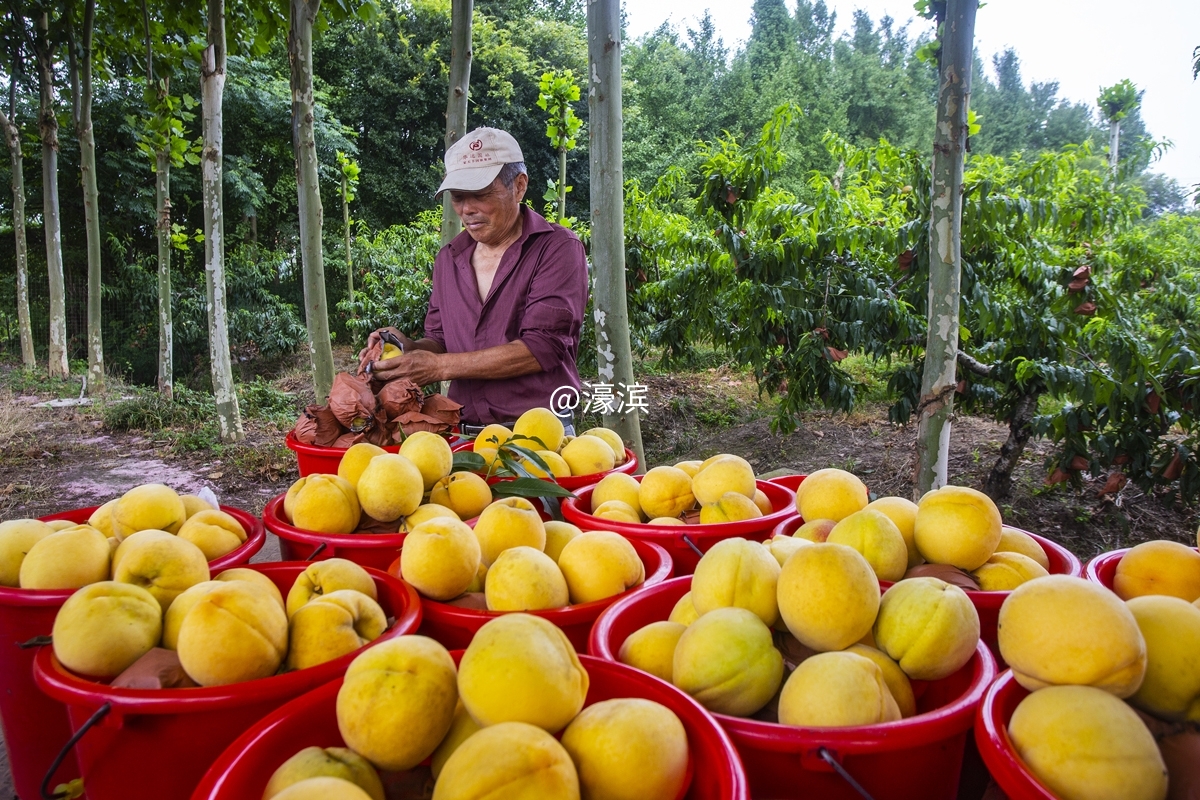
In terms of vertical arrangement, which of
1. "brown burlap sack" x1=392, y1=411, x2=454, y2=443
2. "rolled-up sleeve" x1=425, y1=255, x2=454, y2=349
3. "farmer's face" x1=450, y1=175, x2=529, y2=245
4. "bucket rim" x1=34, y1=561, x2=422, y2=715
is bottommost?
"bucket rim" x1=34, y1=561, x2=422, y2=715

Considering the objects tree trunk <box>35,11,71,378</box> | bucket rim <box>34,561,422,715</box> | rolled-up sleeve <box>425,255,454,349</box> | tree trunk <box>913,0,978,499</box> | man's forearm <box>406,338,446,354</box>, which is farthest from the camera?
tree trunk <box>35,11,71,378</box>

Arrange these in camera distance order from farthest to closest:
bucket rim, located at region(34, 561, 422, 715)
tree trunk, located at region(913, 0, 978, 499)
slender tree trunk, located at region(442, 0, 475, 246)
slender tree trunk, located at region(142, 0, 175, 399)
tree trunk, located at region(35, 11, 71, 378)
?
tree trunk, located at region(35, 11, 71, 378), slender tree trunk, located at region(142, 0, 175, 399), slender tree trunk, located at region(442, 0, 475, 246), tree trunk, located at region(913, 0, 978, 499), bucket rim, located at region(34, 561, 422, 715)

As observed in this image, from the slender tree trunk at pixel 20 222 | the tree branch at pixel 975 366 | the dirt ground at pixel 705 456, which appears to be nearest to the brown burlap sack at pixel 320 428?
the tree branch at pixel 975 366

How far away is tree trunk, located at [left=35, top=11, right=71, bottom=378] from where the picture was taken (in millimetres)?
9820

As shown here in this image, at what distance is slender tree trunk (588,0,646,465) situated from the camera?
3.58 m

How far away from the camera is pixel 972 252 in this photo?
4590 mm

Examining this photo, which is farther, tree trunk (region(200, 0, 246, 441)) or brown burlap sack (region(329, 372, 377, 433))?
tree trunk (region(200, 0, 246, 441))

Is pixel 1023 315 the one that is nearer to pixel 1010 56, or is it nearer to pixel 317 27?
pixel 317 27

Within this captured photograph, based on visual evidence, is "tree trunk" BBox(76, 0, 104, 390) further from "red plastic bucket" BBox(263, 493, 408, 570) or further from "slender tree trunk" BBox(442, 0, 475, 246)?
"red plastic bucket" BBox(263, 493, 408, 570)

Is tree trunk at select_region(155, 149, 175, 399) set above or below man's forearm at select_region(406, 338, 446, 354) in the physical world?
above

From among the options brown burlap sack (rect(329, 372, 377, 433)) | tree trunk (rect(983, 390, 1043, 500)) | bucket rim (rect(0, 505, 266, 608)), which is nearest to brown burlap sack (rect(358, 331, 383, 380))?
brown burlap sack (rect(329, 372, 377, 433))

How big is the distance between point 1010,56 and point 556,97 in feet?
156

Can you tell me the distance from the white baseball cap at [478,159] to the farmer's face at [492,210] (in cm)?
5

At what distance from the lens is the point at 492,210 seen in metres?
3.13
